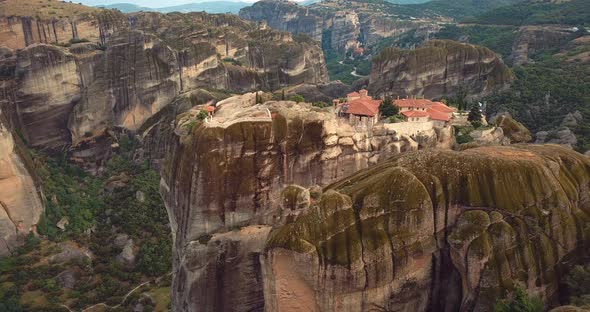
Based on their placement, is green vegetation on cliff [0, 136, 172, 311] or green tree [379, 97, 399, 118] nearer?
green tree [379, 97, 399, 118]

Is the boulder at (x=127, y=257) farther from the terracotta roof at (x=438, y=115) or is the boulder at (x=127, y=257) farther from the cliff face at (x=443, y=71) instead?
the cliff face at (x=443, y=71)

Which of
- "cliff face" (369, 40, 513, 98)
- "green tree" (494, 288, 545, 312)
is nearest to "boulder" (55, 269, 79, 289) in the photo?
"green tree" (494, 288, 545, 312)

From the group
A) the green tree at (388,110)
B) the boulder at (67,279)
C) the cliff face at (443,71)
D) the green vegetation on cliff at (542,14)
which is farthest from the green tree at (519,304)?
the green vegetation on cliff at (542,14)

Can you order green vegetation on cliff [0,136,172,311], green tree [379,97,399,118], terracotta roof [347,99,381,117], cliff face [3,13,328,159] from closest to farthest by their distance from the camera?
terracotta roof [347,99,381,117] → green tree [379,97,399,118] → green vegetation on cliff [0,136,172,311] → cliff face [3,13,328,159]

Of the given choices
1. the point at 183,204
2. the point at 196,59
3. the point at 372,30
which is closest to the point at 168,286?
the point at 183,204

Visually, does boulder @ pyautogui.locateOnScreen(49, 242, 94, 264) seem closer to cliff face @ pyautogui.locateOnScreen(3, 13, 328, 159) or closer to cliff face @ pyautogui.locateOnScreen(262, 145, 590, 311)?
cliff face @ pyautogui.locateOnScreen(3, 13, 328, 159)
